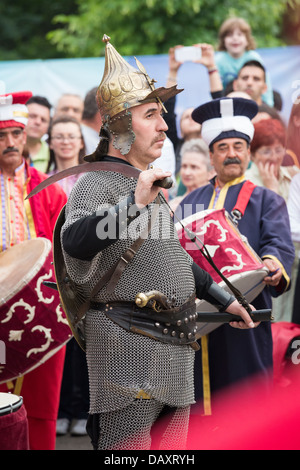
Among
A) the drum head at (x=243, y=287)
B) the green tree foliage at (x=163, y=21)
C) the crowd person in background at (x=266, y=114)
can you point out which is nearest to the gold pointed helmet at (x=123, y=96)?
the drum head at (x=243, y=287)

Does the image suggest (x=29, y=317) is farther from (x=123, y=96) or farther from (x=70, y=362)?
(x=70, y=362)

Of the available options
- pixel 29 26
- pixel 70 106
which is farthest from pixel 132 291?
pixel 29 26

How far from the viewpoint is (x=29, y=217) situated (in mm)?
5152

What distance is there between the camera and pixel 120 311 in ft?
10.8

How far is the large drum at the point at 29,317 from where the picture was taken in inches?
171

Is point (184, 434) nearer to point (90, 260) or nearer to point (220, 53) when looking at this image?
point (90, 260)

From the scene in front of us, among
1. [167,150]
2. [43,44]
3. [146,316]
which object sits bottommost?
[146,316]

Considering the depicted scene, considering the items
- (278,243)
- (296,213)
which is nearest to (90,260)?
(278,243)

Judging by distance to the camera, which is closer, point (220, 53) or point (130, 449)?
point (130, 449)

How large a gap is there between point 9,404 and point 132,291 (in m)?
0.89

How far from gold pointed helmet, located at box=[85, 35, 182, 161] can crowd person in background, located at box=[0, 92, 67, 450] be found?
1.68 m
